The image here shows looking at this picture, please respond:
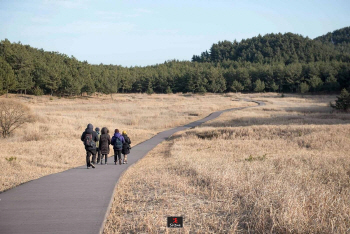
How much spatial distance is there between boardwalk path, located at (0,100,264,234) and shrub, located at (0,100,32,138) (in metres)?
18.8

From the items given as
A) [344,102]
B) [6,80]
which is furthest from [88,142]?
[6,80]

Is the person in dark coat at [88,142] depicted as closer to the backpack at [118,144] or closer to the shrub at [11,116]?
the backpack at [118,144]

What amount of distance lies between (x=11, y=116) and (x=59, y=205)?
22891 millimetres

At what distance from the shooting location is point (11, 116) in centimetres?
2619

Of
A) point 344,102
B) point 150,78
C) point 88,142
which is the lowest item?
point 88,142

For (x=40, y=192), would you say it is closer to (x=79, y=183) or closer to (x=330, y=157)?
(x=79, y=183)

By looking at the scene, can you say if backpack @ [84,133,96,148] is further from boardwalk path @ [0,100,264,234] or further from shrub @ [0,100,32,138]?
shrub @ [0,100,32,138]

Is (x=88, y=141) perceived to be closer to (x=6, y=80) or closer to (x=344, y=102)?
(x=344, y=102)

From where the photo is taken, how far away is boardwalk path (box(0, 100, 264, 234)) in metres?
5.60

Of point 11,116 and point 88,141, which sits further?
point 11,116

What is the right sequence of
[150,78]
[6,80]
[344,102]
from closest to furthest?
[344,102] < [6,80] < [150,78]

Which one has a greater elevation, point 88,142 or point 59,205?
point 88,142

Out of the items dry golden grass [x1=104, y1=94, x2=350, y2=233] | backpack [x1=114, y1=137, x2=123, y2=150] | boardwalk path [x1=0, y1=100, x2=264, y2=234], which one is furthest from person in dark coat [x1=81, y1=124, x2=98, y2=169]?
dry golden grass [x1=104, y1=94, x2=350, y2=233]

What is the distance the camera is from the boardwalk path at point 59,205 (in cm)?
560
